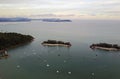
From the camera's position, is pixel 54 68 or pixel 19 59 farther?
pixel 19 59

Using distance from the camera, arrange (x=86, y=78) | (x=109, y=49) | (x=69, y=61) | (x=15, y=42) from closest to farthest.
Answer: (x=86, y=78) → (x=69, y=61) → (x=109, y=49) → (x=15, y=42)

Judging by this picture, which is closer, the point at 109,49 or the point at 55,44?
the point at 109,49

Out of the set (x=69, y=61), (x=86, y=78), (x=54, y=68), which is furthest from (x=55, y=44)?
(x=86, y=78)

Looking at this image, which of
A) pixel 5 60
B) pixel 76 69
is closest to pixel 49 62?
pixel 76 69

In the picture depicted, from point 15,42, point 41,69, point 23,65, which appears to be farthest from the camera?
point 15,42

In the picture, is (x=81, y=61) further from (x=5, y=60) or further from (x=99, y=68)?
(x=5, y=60)

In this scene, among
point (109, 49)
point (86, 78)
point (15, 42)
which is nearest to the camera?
point (86, 78)

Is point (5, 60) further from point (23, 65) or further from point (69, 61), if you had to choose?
point (69, 61)

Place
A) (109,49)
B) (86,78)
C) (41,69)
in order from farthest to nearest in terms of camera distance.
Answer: (109,49), (41,69), (86,78)
